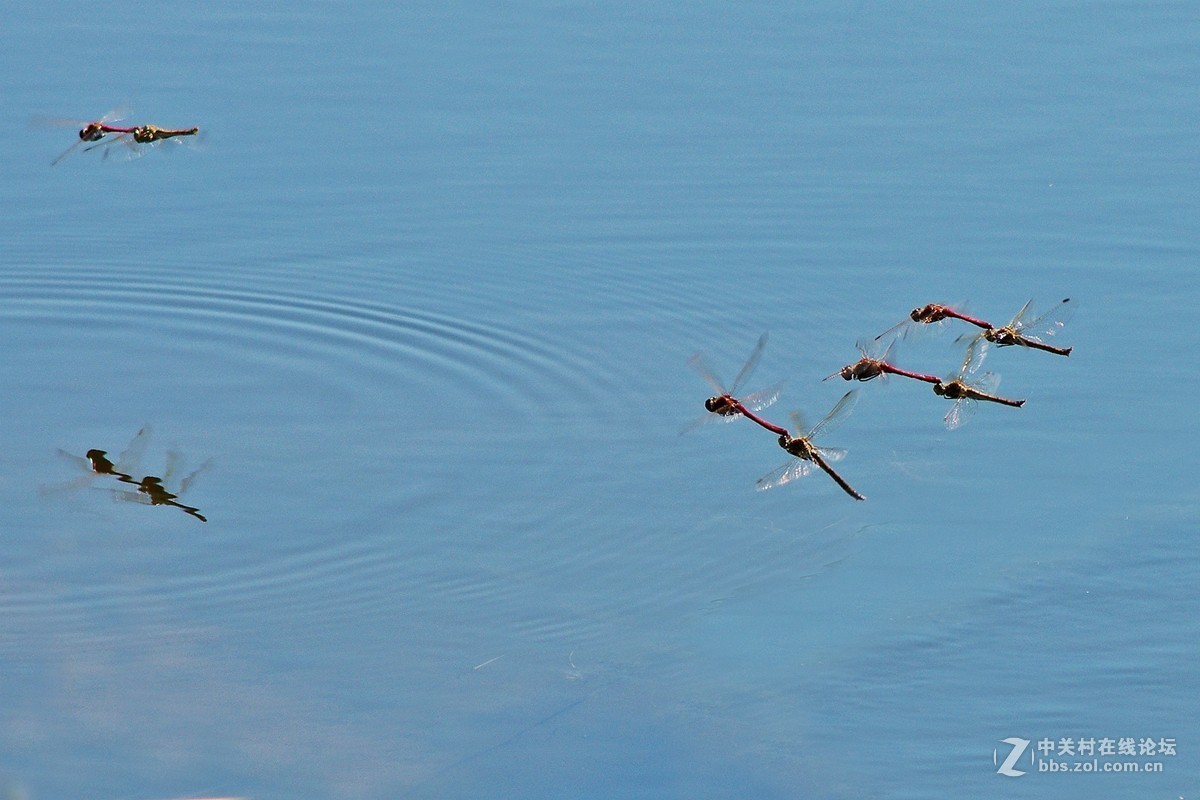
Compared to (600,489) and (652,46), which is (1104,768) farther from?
(652,46)

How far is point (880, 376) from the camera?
6883 millimetres

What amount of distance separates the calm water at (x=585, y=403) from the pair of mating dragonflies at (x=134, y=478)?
0.18 ft

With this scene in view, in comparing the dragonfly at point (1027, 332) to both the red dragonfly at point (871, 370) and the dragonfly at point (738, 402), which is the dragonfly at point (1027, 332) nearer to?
the red dragonfly at point (871, 370)

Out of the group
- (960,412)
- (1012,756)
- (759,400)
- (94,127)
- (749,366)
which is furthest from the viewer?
(94,127)

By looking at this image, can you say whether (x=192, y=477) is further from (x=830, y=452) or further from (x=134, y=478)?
(x=830, y=452)

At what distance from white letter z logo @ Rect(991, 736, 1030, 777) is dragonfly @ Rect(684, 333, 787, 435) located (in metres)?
1.53

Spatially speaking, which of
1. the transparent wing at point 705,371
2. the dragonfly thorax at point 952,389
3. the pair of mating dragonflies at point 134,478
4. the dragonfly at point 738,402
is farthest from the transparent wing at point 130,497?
the dragonfly thorax at point 952,389

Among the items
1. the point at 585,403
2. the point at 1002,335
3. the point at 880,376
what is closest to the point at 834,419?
the point at 880,376

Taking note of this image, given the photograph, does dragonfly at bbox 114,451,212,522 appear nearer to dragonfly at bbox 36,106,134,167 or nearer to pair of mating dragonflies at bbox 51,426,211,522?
pair of mating dragonflies at bbox 51,426,211,522

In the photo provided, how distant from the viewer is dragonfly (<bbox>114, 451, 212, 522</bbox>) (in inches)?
256

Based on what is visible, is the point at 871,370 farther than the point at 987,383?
Yes

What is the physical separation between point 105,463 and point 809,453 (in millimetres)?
2721

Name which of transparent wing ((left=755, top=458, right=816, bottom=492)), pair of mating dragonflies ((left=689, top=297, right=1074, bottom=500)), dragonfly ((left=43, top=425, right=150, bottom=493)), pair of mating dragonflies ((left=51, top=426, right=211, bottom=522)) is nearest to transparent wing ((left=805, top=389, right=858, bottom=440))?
pair of mating dragonflies ((left=689, top=297, right=1074, bottom=500))

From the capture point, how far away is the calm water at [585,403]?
5.27 meters
